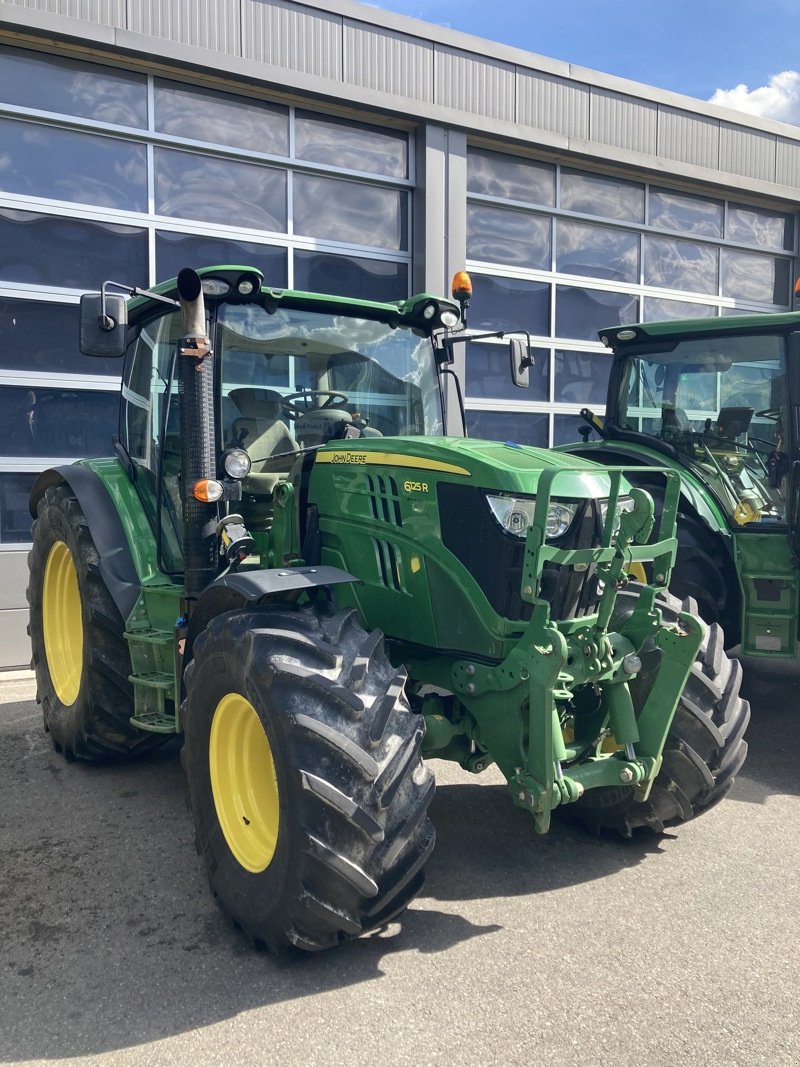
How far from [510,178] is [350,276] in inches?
84.7

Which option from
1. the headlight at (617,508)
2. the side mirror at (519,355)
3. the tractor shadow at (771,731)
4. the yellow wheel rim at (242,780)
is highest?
the side mirror at (519,355)

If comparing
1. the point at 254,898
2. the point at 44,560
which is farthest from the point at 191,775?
the point at 44,560

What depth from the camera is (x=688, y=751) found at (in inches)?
137

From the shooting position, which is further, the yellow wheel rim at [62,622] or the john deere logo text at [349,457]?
the yellow wheel rim at [62,622]

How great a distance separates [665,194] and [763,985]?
9.62 m

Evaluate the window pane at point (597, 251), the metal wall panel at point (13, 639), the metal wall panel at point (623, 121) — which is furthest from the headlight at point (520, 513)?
the metal wall panel at point (623, 121)

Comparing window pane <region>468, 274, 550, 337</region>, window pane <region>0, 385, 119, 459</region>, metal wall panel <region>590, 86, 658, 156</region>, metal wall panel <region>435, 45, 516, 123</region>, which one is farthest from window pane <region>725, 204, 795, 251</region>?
window pane <region>0, 385, 119, 459</region>

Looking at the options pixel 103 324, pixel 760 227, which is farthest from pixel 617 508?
pixel 760 227

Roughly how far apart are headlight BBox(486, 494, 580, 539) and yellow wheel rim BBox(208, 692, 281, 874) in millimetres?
1077

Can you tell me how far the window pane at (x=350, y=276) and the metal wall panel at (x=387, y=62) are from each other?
1.51m

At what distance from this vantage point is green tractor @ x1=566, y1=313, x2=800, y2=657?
5.39 metres

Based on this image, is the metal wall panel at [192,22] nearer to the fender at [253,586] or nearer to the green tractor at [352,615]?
the green tractor at [352,615]

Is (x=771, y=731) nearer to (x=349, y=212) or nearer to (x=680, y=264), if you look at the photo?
(x=349, y=212)

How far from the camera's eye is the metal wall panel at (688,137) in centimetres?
1017
